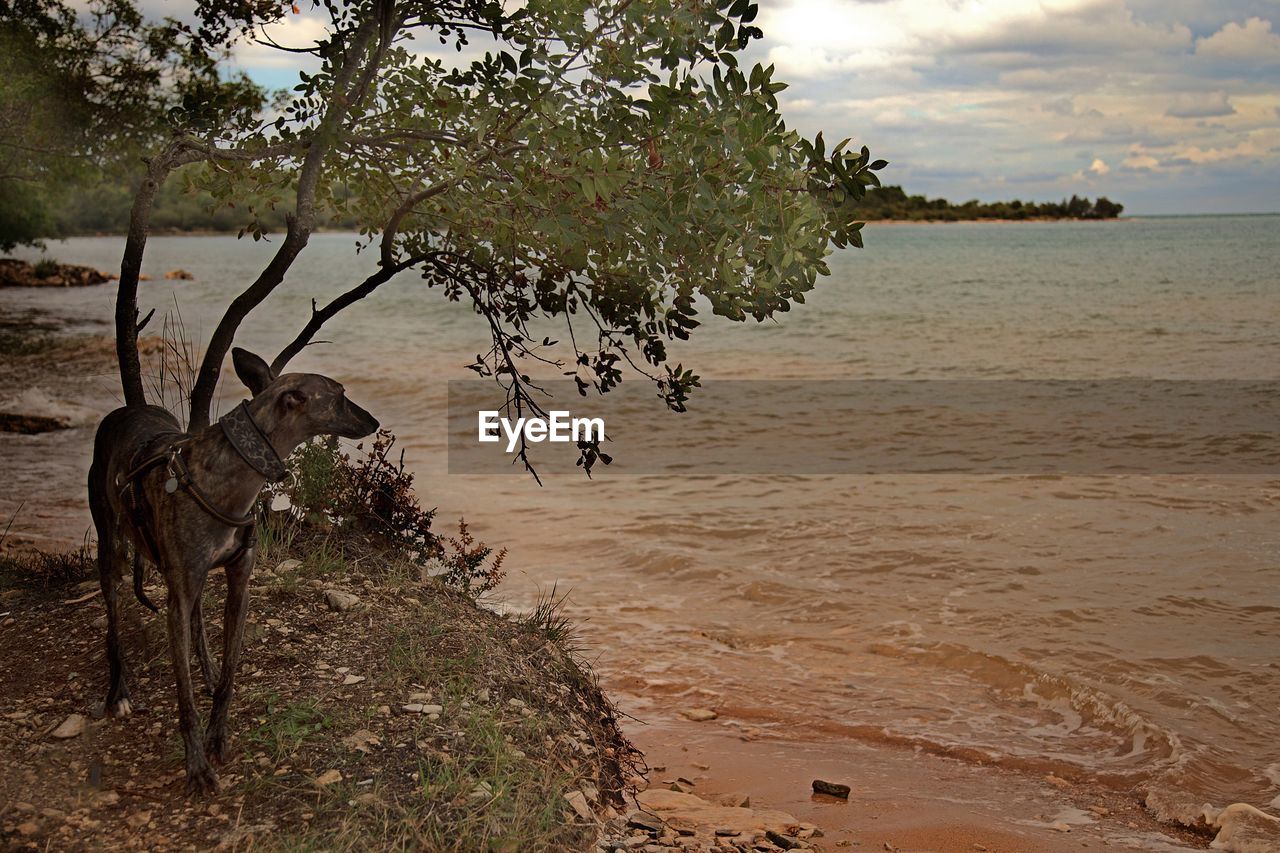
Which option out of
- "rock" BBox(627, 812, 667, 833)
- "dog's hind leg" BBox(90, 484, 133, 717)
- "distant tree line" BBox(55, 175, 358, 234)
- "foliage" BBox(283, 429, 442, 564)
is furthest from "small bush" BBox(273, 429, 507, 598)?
"distant tree line" BBox(55, 175, 358, 234)

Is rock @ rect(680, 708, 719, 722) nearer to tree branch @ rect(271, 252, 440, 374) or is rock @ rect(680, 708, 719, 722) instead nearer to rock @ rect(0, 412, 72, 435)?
tree branch @ rect(271, 252, 440, 374)

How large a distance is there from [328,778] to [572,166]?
3.22m

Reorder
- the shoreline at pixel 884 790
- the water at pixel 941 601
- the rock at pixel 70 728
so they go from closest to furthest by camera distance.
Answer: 1. the rock at pixel 70 728
2. the shoreline at pixel 884 790
3. the water at pixel 941 601

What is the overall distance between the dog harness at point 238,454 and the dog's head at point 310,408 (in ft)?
0.28

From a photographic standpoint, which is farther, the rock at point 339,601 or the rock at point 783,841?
the rock at point 339,601

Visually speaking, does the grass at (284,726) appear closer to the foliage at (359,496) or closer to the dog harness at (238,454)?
the dog harness at (238,454)

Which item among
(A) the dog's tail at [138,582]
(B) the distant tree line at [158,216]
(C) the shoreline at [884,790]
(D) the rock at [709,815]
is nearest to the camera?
(A) the dog's tail at [138,582]

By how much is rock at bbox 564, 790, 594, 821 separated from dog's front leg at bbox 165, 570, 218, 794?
5.32 feet

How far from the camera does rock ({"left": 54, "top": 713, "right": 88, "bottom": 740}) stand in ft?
17.6

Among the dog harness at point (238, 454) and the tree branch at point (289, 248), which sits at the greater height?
the tree branch at point (289, 248)

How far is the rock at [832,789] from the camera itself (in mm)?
6406

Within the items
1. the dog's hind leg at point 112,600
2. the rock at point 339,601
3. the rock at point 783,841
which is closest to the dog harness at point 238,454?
the dog's hind leg at point 112,600

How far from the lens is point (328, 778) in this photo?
496 centimetres

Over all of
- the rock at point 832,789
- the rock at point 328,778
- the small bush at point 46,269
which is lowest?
the rock at point 832,789
